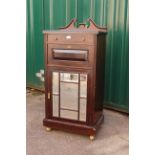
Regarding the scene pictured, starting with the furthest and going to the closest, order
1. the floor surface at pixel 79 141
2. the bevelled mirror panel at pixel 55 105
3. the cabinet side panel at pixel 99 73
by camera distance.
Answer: the bevelled mirror panel at pixel 55 105, the cabinet side panel at pixel 99 73, the floor surface at pixel 79 141

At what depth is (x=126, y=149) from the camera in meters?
2.00

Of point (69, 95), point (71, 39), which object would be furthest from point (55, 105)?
point (71, 39)

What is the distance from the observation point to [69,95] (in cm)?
215

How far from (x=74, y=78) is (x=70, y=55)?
0.68 feet

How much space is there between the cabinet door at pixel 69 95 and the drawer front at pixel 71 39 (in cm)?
28

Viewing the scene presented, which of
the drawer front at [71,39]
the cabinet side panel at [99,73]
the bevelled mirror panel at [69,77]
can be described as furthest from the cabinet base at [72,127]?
the drawer front at [71,39]

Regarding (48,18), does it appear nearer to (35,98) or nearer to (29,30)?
(29,30)

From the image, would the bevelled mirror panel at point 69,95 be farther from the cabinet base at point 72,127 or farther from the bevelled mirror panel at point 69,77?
the cabinet base at point 72,127

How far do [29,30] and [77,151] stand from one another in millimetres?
2228

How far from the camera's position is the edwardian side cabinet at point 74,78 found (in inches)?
79.0
